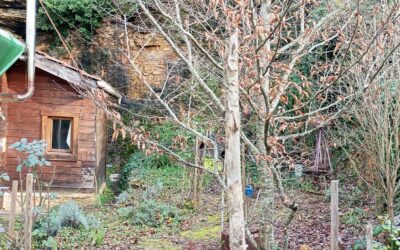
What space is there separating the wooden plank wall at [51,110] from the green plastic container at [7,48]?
6.61m

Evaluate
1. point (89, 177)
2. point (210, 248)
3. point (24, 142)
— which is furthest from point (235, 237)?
point (89, 177)

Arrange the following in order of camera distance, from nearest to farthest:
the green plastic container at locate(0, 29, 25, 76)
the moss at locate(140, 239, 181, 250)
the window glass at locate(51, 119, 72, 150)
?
1. the green plastic container at locate(0, 29, 25, 76)
2. the moss at locate(140, 239, 181, 250)
3. the window glass at locate(51, 119, 72, 150)

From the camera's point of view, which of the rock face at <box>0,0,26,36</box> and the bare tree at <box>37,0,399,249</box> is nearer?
→ the bare tree at <box>37,0,399,249</box>

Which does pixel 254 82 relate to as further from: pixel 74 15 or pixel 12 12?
pixel 12 12

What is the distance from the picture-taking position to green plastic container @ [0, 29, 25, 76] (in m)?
2.40

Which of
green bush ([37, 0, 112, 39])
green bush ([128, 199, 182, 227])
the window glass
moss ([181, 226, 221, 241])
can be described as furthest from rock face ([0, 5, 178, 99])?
moss ([181, 226, 221, 241])

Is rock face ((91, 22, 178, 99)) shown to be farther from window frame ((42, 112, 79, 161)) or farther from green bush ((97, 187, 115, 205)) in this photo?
window frame ((42, 112, 79, 161))

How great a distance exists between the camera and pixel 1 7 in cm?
1340

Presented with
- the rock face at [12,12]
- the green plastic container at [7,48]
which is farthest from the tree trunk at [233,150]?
the rock face at [12,12]

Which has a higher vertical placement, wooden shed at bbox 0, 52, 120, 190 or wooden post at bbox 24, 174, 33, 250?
wooden shed at bbox 0, 52, 120, 190

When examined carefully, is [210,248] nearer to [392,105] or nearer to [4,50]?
[392,105]

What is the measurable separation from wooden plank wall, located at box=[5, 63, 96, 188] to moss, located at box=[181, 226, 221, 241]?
322 centimetres

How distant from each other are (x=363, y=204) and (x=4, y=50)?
6750 mm

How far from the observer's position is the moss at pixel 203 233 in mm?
6599
